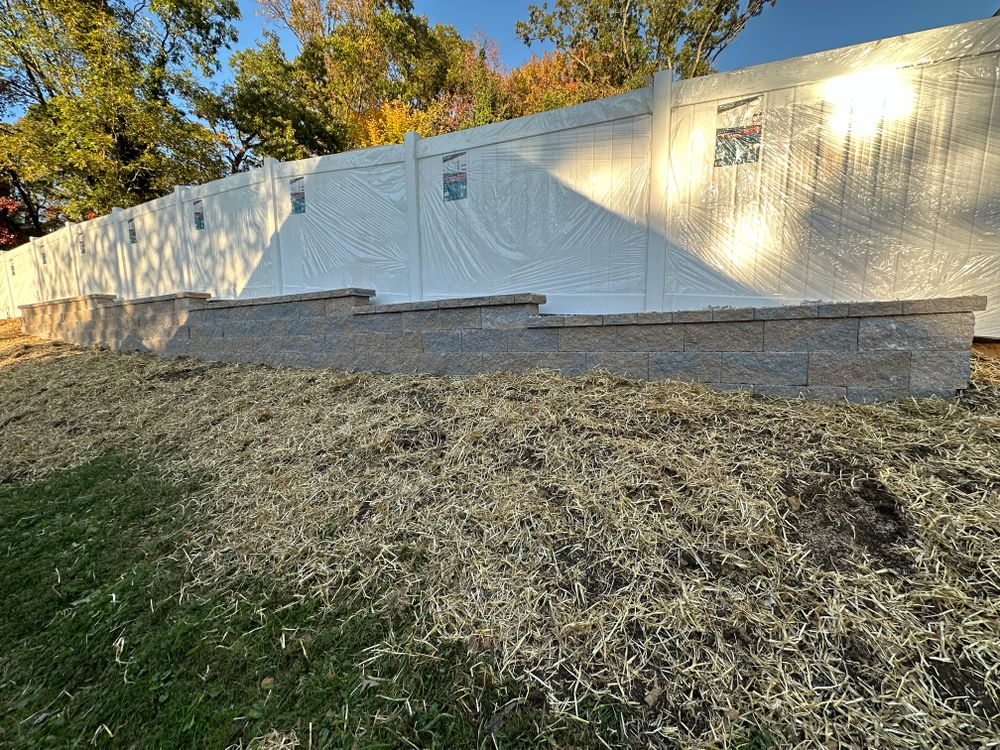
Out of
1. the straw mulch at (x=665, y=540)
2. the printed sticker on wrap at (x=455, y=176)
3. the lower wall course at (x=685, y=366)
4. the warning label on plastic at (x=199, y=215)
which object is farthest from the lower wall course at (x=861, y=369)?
the warning label on plastic at (x=199, y=215)

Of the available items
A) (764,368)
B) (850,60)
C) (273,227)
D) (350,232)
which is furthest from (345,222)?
(850,60)

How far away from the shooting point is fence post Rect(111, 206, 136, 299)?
8.57m

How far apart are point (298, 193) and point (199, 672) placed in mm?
5164

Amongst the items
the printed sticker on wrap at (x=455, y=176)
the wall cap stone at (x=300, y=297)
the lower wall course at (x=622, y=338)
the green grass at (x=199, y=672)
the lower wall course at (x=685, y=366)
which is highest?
the printed sticker on wrap at (x=455, y=176)

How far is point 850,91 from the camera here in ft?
9.02

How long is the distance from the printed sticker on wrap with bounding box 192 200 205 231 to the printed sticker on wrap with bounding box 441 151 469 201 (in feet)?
15.2

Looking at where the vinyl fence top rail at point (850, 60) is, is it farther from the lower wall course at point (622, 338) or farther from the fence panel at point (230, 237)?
the fence panel at point (230, 237)

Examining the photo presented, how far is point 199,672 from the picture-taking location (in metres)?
1.48

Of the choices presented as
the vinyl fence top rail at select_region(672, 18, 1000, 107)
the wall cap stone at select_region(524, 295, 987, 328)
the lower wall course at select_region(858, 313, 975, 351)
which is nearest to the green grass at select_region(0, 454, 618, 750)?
the wall cap stone at select_region(524, 295, 987, 328)

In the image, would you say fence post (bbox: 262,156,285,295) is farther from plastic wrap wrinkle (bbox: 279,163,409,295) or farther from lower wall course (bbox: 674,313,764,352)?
lower wall course (bbox: 674,313,764,352)

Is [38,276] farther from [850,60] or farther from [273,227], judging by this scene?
[850,60]

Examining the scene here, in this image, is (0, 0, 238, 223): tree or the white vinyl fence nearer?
the white vinyl fence

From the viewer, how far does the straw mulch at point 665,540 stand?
48.8 inches

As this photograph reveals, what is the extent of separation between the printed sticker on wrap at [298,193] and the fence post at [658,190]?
13.1 feet
